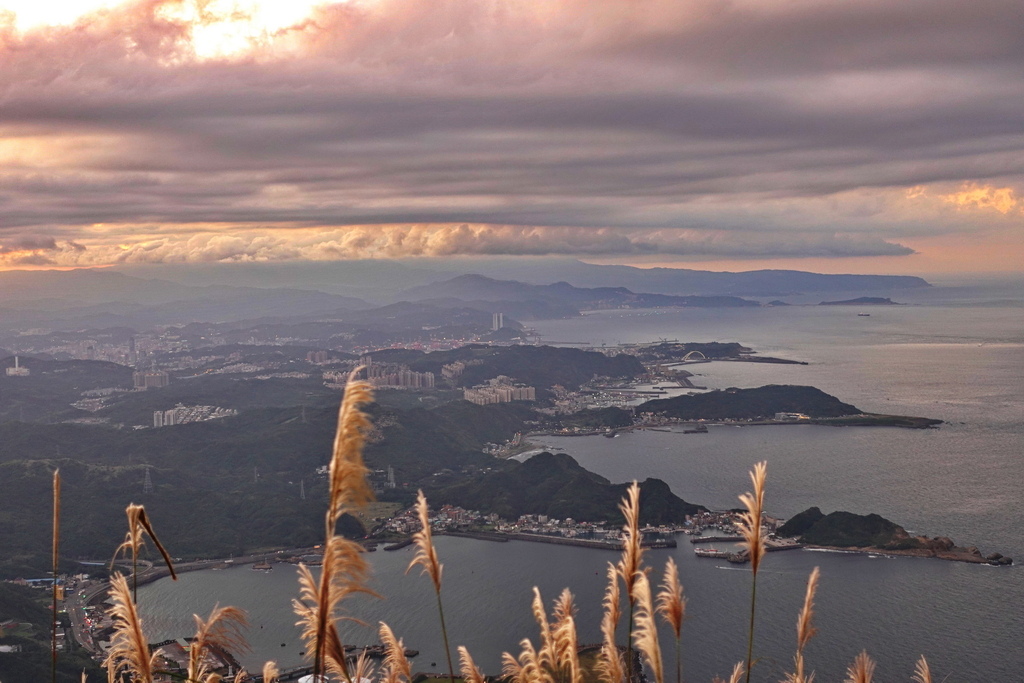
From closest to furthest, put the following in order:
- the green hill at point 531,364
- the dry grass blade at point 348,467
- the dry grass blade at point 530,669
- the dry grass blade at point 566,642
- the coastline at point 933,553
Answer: the dry grass blade at point 348,467 < the dry grass blade at point 566,642 < the dry grass blade at point 530,669 < the coastline at point 933,553 < the green hill at point 531,364

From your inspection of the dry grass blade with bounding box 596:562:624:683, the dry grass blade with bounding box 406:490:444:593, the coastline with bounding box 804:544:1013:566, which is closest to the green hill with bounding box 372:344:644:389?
the coastline with bounding box 804:544:1013:566

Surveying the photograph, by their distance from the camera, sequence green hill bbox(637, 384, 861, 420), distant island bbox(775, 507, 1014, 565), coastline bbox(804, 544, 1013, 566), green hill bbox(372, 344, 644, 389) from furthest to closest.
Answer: green hill bbox(372, 344, 644, 389) < green hill bbox(637, 384, 861, 420) < distant island bbox(775, 507, 1014, 565) < coastline bbox(804, 544, 1013, 566)

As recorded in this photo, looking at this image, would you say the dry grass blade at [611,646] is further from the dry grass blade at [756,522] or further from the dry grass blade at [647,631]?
the dry grass blade at [756,522]

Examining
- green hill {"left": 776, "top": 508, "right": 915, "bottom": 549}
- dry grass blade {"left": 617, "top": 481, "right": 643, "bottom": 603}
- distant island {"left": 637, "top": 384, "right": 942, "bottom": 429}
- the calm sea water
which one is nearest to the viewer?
dry grass blade {"left": 617, "top": 481, "right": 643, "bottom": 603}

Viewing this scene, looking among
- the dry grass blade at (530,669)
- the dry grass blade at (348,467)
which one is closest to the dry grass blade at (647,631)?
the dry grass blade at (530,669)

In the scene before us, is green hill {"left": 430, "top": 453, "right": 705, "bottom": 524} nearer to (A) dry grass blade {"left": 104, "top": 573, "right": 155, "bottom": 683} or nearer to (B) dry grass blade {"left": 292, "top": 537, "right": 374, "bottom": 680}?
(A) dry grass blade {"left": 104, "top": 573, "right": 155, "bottom": 683}

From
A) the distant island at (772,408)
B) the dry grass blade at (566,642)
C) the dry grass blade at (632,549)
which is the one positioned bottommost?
the distant island at (772,408)
